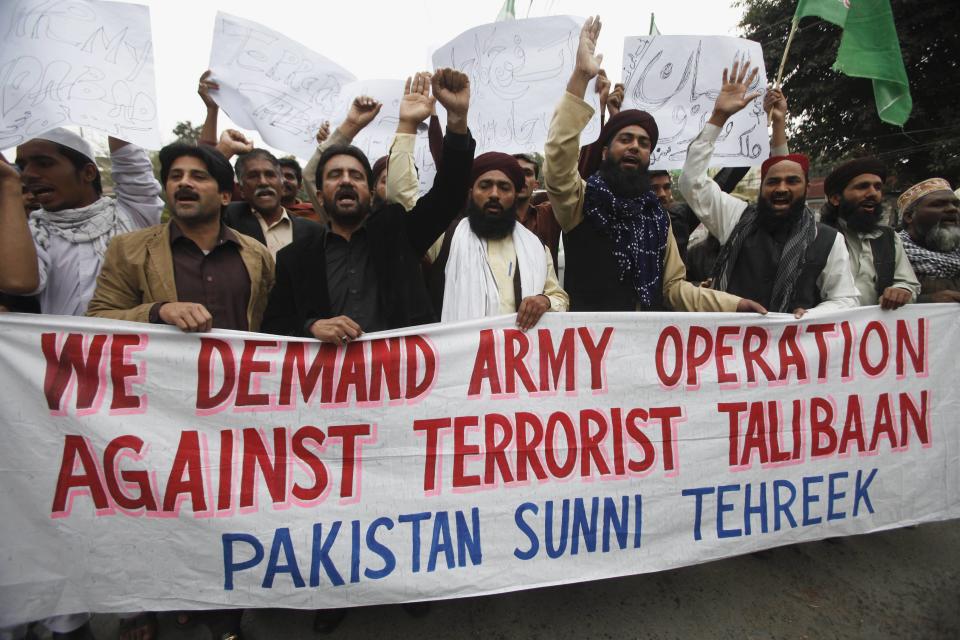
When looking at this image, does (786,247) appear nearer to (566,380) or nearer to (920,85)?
(566,380)

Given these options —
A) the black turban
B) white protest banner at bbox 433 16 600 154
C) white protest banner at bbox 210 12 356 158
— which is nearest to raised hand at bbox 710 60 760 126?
white protest banner at bbox 433 16 600 154

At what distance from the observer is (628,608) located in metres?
2.28

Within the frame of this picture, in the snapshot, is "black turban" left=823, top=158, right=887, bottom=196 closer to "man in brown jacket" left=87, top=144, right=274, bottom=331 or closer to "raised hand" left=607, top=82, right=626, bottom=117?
"raised hand" left=607, top=82, right=626, bottom=117

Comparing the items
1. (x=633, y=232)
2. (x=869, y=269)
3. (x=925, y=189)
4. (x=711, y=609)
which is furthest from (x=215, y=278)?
(x=925, y=189)

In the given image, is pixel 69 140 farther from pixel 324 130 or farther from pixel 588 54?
pixel 588 54

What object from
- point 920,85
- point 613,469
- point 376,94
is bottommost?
point 613,469

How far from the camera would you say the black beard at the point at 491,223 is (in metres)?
2.47

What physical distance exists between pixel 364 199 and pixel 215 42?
134cm

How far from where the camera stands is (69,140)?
221cm

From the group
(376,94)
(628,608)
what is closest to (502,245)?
(376,94)

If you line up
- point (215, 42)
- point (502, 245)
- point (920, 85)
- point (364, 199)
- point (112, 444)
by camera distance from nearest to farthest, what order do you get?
point (112, 444), point (364, 199), point (502, 245), point (215, 42), point (920, 85)

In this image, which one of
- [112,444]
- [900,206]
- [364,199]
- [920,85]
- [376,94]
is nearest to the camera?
[112,444]

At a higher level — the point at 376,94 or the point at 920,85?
the point at 920,85

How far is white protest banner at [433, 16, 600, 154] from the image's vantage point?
2.66 meters
